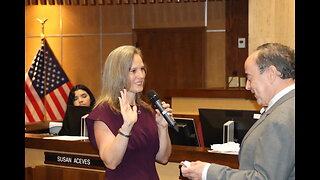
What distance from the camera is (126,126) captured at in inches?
90.2

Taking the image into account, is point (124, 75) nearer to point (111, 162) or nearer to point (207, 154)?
point (111, 162)

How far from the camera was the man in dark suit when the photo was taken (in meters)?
1.65

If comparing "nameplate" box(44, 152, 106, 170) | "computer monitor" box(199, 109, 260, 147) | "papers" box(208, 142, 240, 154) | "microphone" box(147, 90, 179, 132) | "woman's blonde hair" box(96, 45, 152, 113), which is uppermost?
"woman's blonde hair" box(96, 45, 152, 113)

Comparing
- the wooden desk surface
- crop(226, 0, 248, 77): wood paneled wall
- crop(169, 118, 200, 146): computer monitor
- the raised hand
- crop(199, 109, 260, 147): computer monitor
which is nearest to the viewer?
the raised hand

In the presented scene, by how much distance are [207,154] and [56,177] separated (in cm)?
132

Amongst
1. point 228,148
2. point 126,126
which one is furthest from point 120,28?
point 126,126

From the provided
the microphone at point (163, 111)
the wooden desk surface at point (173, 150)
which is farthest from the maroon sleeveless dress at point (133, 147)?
the wooden desk surface at point (173, 150)

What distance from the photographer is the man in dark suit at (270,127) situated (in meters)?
1.65

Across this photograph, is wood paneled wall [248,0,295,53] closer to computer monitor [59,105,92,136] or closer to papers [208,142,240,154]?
computer monitor [59,105,92,136]

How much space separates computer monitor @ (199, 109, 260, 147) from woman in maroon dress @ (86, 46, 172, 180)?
0.80 m

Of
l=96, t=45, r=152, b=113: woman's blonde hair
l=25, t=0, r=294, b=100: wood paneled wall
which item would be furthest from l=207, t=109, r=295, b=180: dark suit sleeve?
l=25, t=0, r=294, b=100: wood paneled wall

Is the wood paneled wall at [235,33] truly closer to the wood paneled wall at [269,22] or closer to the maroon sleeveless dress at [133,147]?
the wood paneled wall at [269,22]

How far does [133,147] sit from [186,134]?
1.20m

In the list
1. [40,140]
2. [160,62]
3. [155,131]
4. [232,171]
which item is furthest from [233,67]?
[232,171]
